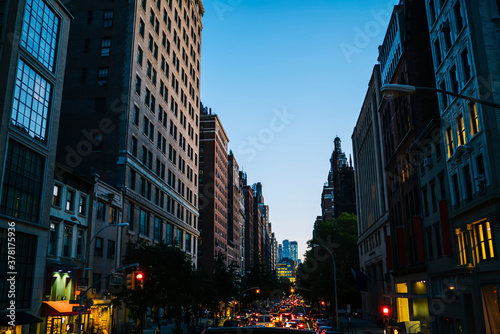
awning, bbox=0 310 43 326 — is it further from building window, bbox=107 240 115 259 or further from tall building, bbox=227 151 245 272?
tall building, bbox=227 151 245 272

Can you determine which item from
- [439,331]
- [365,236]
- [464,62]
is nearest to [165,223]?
[365,236]

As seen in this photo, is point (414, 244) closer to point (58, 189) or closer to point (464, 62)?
point (464, 62)

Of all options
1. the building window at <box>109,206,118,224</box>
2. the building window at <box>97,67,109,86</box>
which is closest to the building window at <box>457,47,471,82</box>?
the building window at <box>109,206,118,224</box>

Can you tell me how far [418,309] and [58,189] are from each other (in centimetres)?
Answer: 3464

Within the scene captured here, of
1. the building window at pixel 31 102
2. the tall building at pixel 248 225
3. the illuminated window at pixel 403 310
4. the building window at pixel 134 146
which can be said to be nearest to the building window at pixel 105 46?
the building window at pixel 134 146

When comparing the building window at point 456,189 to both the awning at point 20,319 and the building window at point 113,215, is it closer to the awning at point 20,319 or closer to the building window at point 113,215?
the awning at point 20,319

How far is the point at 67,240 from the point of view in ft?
125

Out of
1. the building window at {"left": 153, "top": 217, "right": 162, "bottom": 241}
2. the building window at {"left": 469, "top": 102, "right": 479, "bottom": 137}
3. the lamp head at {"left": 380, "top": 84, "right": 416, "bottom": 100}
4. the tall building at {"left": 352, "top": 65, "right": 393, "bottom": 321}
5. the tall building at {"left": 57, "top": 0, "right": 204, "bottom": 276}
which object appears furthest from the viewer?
the tall building at {"left": 352, "top": 65, "right": 393, "bottom": 321}

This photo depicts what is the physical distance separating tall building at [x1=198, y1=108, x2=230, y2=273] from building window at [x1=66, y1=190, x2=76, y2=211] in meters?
67.3

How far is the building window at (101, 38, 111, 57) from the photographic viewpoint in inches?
2144

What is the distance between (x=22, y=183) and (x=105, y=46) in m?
28.0

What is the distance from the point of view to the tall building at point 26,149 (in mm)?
29922

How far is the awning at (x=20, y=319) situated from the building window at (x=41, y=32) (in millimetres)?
18551

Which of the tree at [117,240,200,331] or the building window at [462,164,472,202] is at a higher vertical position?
the building window at [462,164,472,202]
